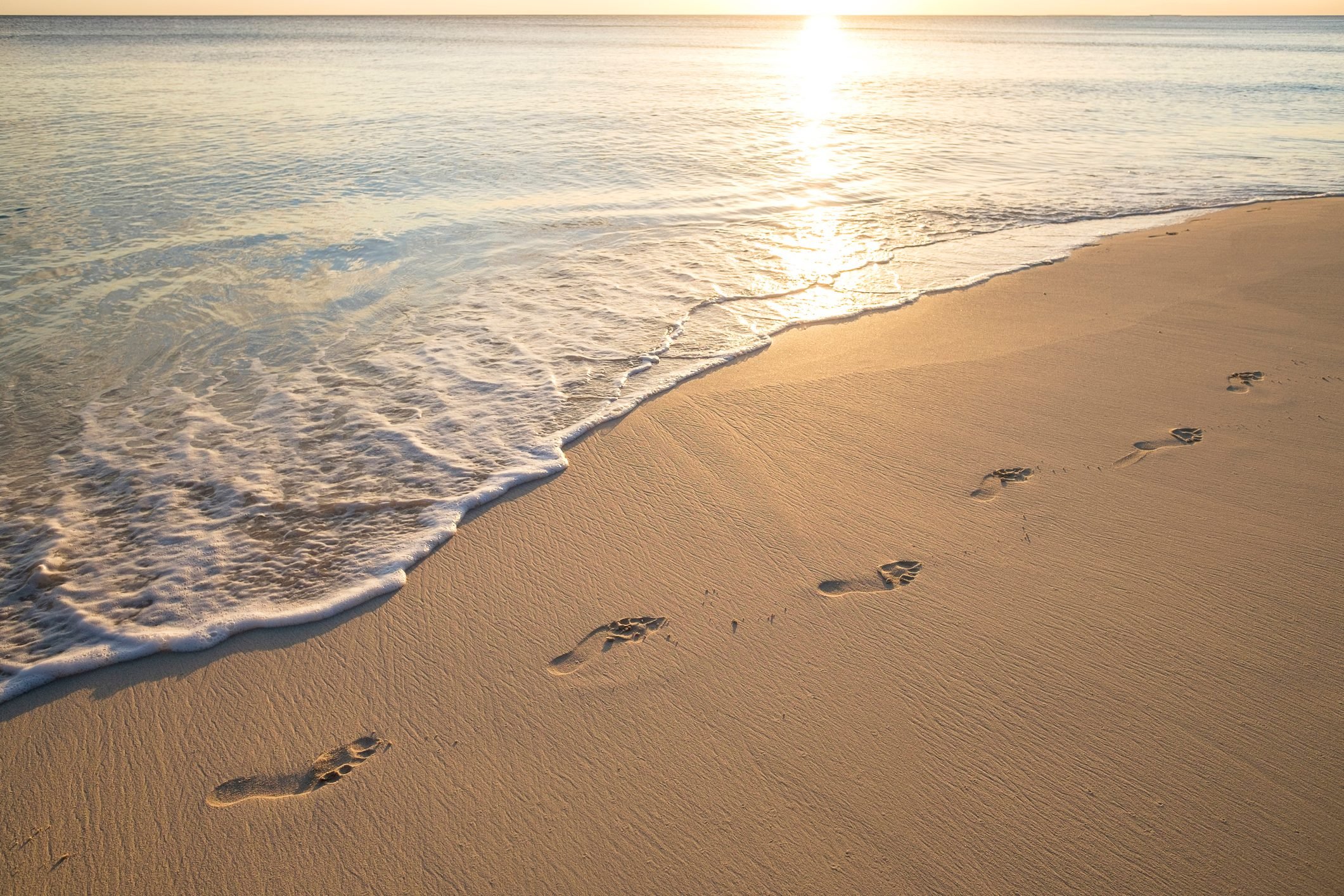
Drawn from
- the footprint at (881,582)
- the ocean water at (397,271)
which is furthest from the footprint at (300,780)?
the footprint at (881,582)

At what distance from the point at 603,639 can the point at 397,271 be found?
491 cm

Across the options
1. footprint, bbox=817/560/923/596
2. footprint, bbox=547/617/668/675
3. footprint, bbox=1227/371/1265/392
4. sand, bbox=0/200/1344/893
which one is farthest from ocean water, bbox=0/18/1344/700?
footprint, bbox=1227/371/1265/392

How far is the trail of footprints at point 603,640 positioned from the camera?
7.00 ft

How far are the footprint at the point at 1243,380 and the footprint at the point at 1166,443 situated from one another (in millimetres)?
670

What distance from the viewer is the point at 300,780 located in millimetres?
2152

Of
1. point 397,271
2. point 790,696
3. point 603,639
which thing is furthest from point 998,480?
point 397,271

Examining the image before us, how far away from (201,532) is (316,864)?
1.87m

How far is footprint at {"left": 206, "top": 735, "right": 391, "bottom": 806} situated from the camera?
2.11 metres

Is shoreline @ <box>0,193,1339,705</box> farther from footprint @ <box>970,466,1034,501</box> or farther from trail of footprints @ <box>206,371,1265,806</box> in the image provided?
footprint @ <box>970,466,1034,501</box>

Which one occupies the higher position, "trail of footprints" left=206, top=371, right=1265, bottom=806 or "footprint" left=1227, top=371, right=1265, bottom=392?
"footprint" left=1227, top=371, right=1265, bottom=392

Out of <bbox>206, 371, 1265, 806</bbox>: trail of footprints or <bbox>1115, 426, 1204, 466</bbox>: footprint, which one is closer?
<bbox>206, 371, 1265, 806</bbox>: trail of footprints

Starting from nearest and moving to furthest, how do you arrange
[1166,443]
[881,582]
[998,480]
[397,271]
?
[881,582] → [998,480] → [1166,443] → [397,271]

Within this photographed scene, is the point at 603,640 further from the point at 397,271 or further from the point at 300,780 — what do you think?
the point at 397,271

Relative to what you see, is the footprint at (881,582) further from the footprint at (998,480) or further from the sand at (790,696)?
the footprint at (998,480)
